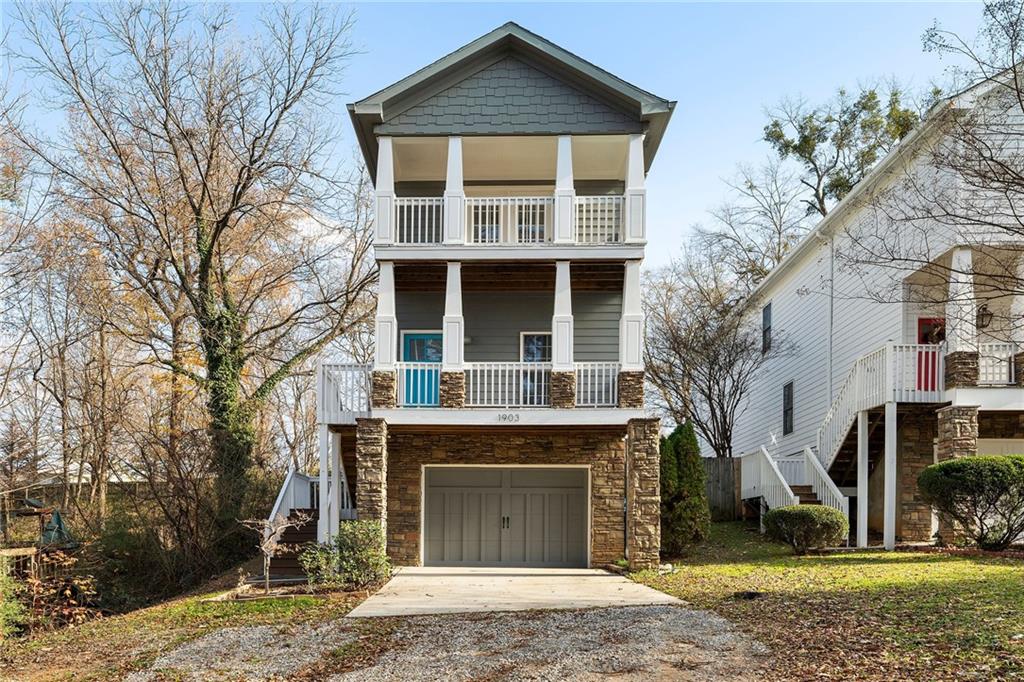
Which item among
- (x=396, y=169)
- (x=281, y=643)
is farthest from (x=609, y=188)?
(x=281, y=643)

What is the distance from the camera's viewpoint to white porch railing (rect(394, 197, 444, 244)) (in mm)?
16875

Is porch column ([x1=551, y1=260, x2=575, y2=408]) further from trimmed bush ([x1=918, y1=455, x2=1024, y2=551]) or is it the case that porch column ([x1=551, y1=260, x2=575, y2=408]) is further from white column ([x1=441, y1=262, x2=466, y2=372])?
trimmed bush ([x1=918, y1=455, x2=1024, y2=551])

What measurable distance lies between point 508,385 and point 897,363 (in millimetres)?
7270

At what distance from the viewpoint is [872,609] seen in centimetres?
1069

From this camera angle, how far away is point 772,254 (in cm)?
3581

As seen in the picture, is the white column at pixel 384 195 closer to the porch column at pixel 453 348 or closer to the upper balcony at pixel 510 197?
the upper balcony at pixel 510 197

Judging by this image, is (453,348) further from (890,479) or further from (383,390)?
(890,479)

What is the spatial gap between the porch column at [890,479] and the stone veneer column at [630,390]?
4.93 metres

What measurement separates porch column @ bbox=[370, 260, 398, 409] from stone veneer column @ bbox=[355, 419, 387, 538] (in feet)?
1.36

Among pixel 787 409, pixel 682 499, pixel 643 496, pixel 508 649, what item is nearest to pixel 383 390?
pixel 643 496

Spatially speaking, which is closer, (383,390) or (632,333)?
(632,333)

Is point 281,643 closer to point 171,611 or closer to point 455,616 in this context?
point 455,616

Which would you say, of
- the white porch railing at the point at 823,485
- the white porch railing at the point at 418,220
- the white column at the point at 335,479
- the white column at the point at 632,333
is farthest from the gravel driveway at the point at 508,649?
the white porch railing at the point at 418,220

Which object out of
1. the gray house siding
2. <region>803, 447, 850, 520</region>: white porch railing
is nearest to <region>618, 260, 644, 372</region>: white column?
the gray house siding
